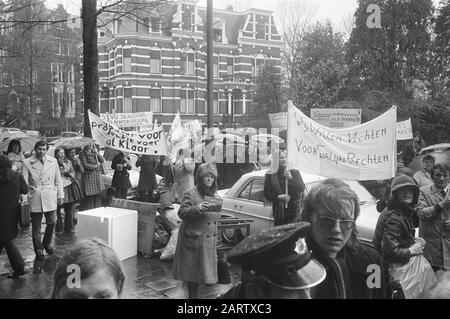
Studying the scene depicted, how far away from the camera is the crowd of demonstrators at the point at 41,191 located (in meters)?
6.71

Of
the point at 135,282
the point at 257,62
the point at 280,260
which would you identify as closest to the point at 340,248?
the point at 280,260

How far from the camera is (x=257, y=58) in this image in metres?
49.6

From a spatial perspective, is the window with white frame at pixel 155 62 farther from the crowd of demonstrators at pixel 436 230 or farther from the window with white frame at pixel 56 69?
the crowd of demonstrators at pixel 436 230

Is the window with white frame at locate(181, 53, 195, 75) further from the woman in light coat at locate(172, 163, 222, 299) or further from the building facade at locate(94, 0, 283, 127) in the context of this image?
the woman in light coat at locate(172, 163, 222, 299)

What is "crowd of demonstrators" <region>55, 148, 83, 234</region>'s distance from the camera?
862cm

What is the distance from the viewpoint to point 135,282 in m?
6.01

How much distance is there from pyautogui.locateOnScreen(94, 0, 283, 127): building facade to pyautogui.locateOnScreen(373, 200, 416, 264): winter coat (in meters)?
38.3

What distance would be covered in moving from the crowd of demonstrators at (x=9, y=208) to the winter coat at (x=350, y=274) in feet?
14.8

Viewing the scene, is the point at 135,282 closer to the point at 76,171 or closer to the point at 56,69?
the point at 76,171

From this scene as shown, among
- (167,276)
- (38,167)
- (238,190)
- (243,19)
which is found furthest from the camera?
(243,19)

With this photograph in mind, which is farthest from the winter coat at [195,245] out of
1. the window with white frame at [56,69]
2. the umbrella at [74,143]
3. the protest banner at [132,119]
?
the window with white frame at [56,69]
